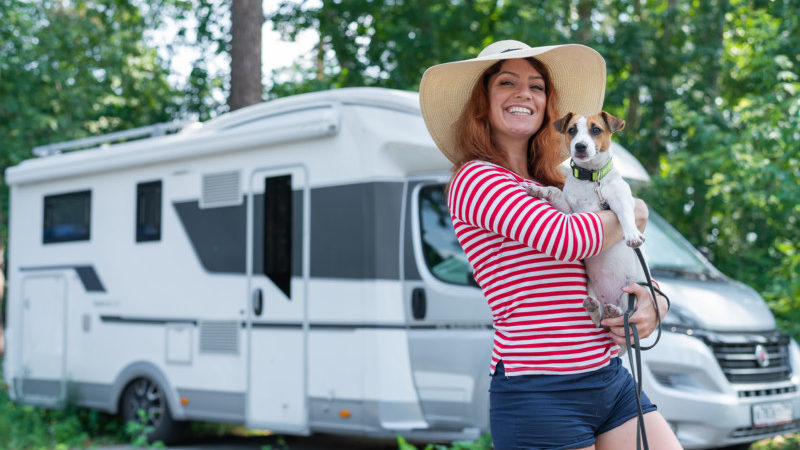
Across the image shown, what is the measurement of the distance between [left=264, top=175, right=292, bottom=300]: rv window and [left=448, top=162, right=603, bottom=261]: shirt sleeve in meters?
4.52

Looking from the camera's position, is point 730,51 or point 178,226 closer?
point 178,226

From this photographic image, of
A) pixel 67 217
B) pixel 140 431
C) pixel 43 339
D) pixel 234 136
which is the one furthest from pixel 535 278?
pixel 43 339

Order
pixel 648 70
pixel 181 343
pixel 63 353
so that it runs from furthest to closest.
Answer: pixel 648 70, pixel 63 353, pixel 181 343

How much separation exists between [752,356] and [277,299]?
3.36 m

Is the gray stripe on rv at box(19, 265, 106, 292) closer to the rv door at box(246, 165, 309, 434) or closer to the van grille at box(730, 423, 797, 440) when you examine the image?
the rv door at box(246, 165, 309, 434)

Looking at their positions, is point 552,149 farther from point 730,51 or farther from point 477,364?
point 730,51

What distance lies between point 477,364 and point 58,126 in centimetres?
1282

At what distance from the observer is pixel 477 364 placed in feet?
19.9

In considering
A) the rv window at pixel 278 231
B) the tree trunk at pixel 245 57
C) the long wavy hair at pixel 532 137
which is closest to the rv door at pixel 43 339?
the tree trunk at pixel 245 57

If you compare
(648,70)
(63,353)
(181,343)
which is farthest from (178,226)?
(648,70)

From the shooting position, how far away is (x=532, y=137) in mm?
2676

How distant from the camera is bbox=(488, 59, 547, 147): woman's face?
2564mm

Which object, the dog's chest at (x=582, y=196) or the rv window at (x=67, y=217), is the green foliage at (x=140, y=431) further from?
the dog's chest at (x=582, y=196)

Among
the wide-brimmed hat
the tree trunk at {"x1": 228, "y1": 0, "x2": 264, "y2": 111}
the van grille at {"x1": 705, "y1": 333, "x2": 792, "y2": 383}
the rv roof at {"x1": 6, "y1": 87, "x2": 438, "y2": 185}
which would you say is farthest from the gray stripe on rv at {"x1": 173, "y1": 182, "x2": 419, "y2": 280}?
the wide-brimmed hat
